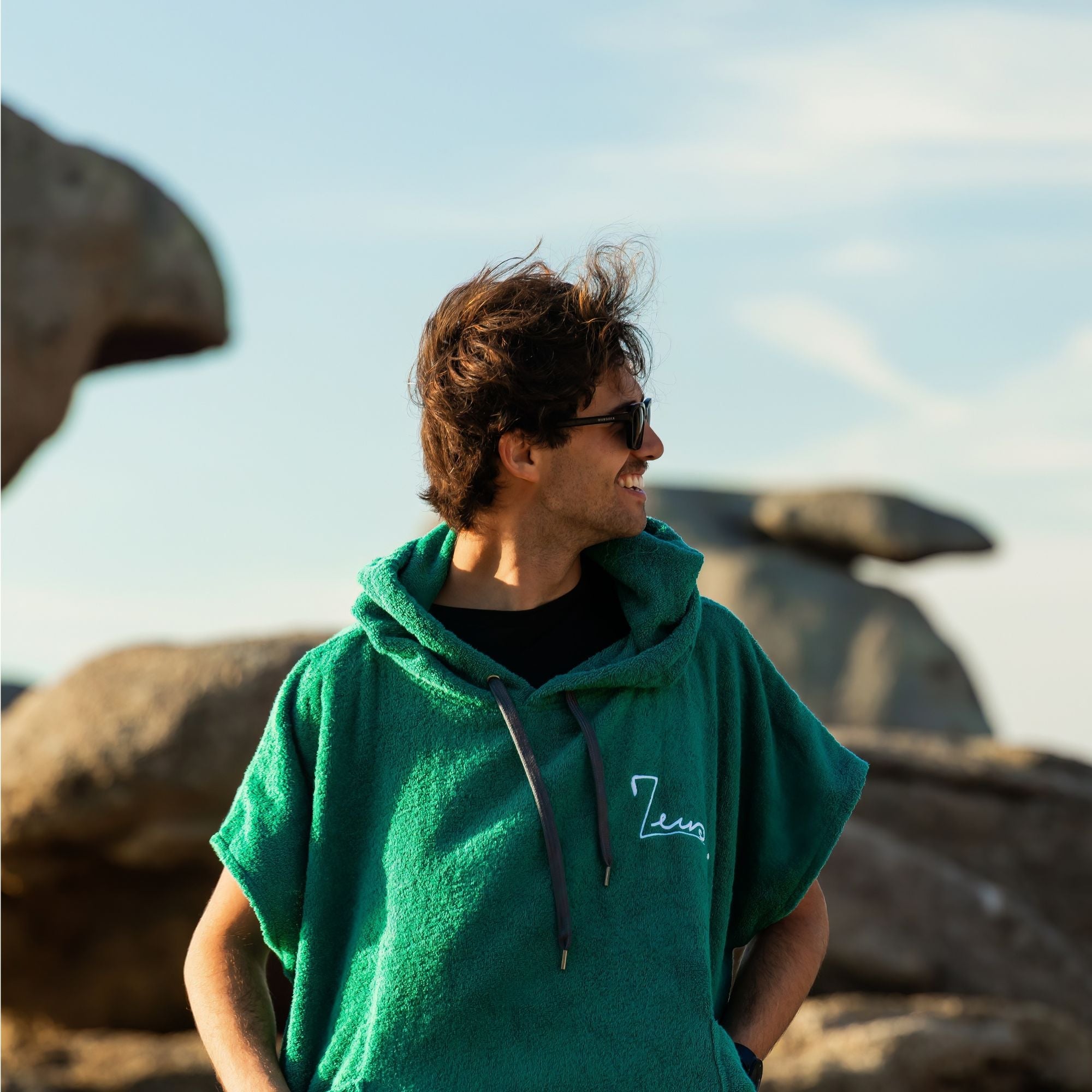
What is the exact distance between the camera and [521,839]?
1.94m

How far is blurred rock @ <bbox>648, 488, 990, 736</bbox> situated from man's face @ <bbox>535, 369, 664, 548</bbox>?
827 cm

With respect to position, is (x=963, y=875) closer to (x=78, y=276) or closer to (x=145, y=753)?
(x=145, y=753)

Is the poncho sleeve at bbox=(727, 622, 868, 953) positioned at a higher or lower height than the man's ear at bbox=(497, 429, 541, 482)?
lower

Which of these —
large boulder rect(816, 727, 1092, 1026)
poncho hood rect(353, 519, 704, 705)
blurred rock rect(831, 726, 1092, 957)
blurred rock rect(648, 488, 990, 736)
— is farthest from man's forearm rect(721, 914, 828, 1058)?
blurred rock rect(648, 488, 990, 736)

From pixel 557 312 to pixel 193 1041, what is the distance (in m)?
5.28

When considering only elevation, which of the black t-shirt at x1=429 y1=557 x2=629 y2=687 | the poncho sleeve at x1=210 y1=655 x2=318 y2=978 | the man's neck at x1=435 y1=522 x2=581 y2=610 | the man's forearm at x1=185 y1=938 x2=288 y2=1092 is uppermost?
the man's neck at x1=435 y1=522 x2=581 y2=610

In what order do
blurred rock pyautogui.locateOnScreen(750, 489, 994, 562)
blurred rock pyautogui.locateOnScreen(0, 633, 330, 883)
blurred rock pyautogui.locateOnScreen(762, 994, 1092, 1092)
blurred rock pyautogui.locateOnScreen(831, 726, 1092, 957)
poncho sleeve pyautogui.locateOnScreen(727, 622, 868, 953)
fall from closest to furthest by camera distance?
poncho sleeve pyautogui.locateOnScreen(727, 622, 868, 953) → blurred rock pyautogui.locateOnScreen(762, 994, 1092, 1092) → blurred rock pyautogui.locateOnScreen(0, 633, 330, 883) → blurred rock pyautogui.locateOnScreen(831, 726, 1092, 957) → blurred rock pyautogui.locateOnScreen(750, 489, 994, 562)

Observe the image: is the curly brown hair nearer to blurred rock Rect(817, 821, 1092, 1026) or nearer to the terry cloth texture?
the terry cloth texture

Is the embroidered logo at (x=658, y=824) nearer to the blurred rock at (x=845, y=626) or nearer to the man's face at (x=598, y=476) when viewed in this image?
the man's face at (x=598, y=476)

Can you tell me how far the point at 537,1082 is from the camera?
187cm

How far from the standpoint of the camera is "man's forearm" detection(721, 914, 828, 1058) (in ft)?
6.87

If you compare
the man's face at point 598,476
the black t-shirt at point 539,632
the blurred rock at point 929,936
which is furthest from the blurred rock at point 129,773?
the man's face at point 598,476

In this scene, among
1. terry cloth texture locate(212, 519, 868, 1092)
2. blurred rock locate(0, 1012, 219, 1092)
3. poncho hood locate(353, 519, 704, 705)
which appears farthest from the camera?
blurred rock locate(0, 1012, 219, 1092)

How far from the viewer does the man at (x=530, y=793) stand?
191 cm
